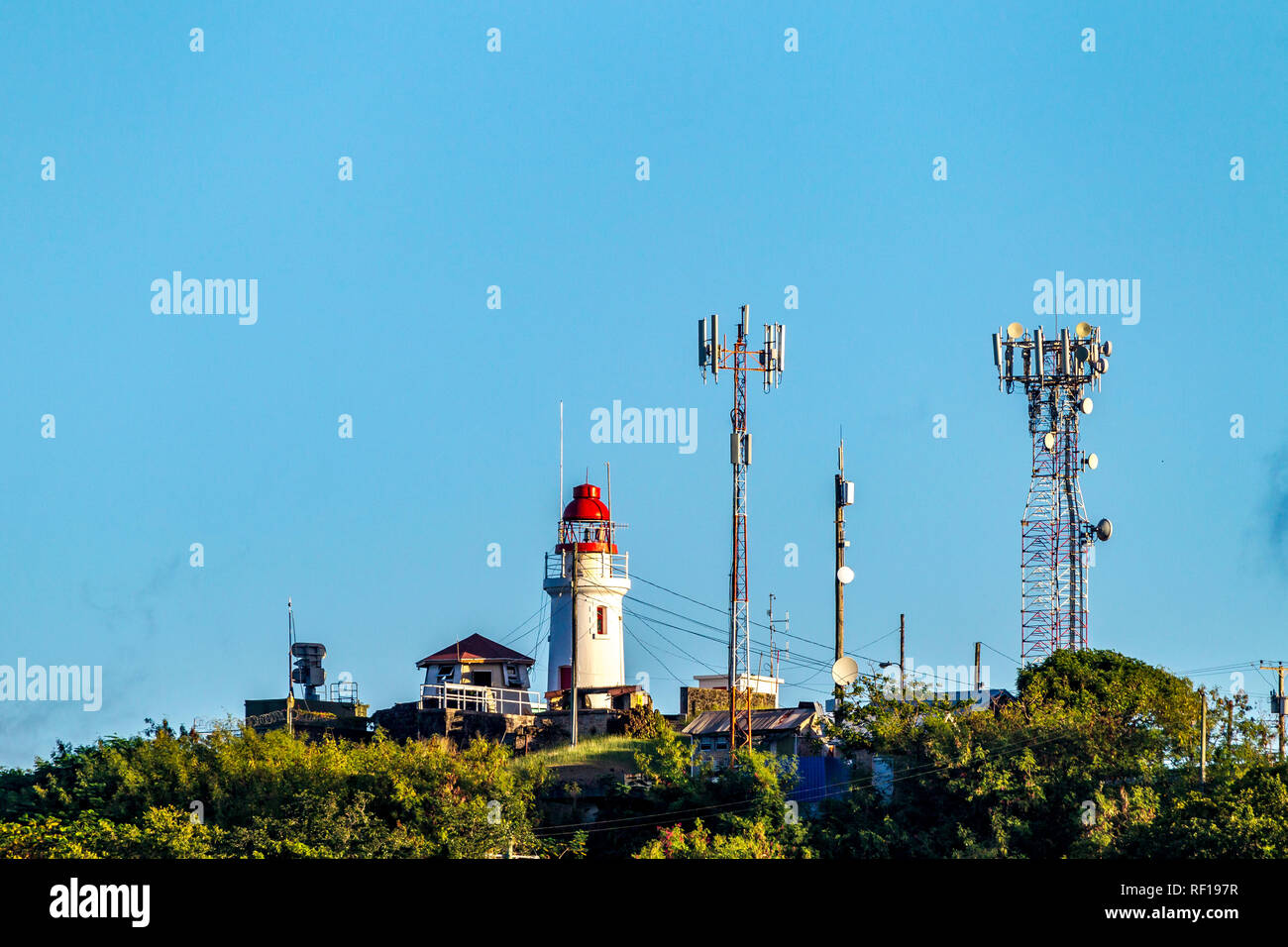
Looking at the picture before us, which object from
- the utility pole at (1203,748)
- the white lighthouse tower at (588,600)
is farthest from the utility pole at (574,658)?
the utility pole at (1203,748)

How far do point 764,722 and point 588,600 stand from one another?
40.2ft

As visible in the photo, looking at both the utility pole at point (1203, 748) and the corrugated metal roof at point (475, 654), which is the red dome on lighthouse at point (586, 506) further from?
the utility pole at point (1203, 748)

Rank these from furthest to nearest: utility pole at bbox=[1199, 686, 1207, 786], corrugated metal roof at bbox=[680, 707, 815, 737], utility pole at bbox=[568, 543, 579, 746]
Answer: utility pole at bbox=[568, 543, 579, 746] < corrugated metal roof at bbox=[680, 707, 815, 737] < utility pole at bbox=[1199, 686, 1207, 786]

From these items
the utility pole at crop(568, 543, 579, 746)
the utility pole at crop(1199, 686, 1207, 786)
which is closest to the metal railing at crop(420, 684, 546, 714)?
the utility pole at crop(568, 543, 579, 746)

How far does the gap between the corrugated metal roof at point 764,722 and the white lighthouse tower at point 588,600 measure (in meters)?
8.26

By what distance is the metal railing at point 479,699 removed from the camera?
65.6 metres

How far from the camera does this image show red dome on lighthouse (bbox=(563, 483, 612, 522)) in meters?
72.2

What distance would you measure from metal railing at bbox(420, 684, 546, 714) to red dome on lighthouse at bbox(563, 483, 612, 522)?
816 centimetres

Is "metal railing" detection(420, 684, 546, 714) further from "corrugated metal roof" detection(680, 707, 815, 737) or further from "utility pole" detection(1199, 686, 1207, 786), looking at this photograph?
"utility pole" detection(1199, 686, 1207, 786)

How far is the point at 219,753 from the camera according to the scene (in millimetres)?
57250

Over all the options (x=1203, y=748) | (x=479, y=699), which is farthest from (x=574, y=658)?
(x=1203, y=748)
